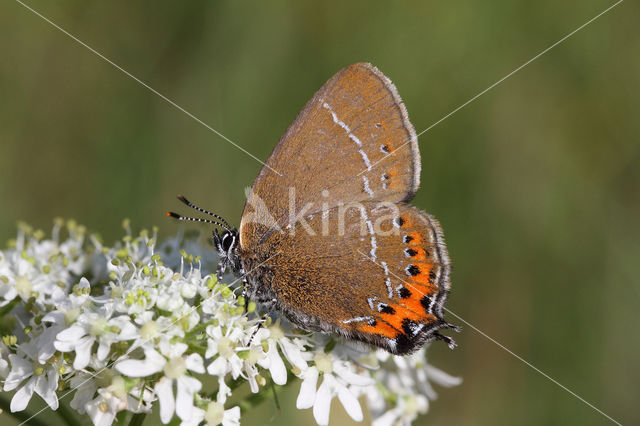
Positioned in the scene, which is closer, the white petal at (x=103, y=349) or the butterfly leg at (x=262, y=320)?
the white petal at (x=103, y=349)

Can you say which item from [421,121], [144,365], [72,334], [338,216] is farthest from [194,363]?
[421,121]

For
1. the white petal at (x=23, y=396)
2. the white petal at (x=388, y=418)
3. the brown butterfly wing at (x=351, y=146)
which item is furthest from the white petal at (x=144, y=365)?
the white petal at (x=388, y=418)

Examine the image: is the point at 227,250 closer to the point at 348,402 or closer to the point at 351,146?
the point at 351,146

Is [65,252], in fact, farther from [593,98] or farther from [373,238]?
[593,98]

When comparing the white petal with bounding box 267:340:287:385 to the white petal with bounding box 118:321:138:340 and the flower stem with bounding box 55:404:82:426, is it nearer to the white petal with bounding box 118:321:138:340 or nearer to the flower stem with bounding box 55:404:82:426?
the white petal with bounding box 118:321:138:340

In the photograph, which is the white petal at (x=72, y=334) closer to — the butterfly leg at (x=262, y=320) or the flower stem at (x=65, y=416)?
the flower stem at (x=65, y=416)
